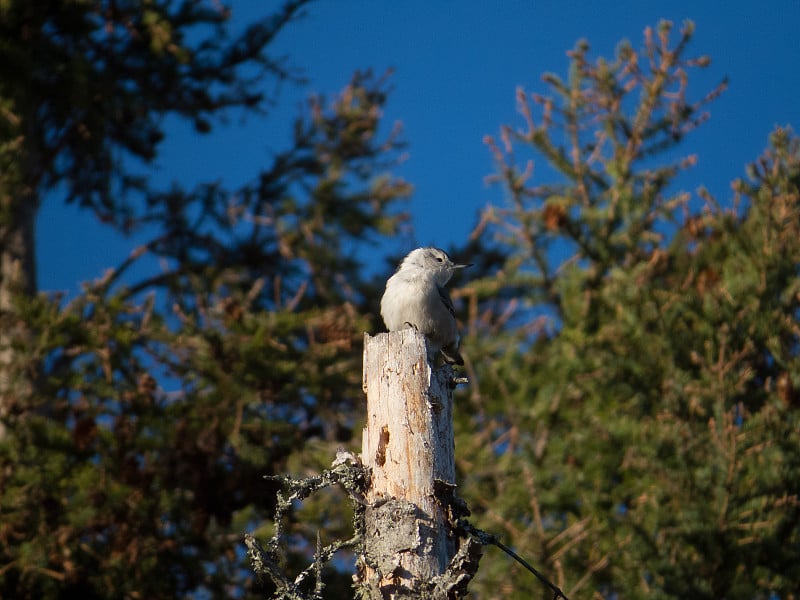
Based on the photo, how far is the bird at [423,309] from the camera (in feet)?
21.9

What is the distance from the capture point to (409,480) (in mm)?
4090

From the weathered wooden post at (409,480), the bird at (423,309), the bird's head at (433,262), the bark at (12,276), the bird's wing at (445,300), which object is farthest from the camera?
the bark at (12,276)

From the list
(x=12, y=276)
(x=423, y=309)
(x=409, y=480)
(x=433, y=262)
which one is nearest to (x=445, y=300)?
(x=423, y=309)

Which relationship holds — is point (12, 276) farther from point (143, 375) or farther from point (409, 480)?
point (409, 480)

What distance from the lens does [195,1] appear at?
12234 millimetres

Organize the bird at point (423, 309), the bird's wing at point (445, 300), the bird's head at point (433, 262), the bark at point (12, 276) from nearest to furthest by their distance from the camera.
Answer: the bird at point (423, 309) → the bird's wing at point (445, 300) → the bird's head at point (433, 262) → the bark at point (12, 276)

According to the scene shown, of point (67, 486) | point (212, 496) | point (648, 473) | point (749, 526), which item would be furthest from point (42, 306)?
point (749, 526)

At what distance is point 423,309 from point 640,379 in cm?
385

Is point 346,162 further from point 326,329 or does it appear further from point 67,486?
point 67,486

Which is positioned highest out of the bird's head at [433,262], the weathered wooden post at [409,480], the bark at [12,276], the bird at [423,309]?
the bark at [12,276]

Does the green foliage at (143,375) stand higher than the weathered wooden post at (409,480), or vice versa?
the green foliage at (143,375)

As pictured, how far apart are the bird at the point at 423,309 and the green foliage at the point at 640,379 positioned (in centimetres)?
204

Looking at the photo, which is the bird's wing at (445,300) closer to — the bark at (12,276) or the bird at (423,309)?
the bird at (423,309)

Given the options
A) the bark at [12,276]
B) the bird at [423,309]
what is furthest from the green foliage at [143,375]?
the bird at [423,309]
